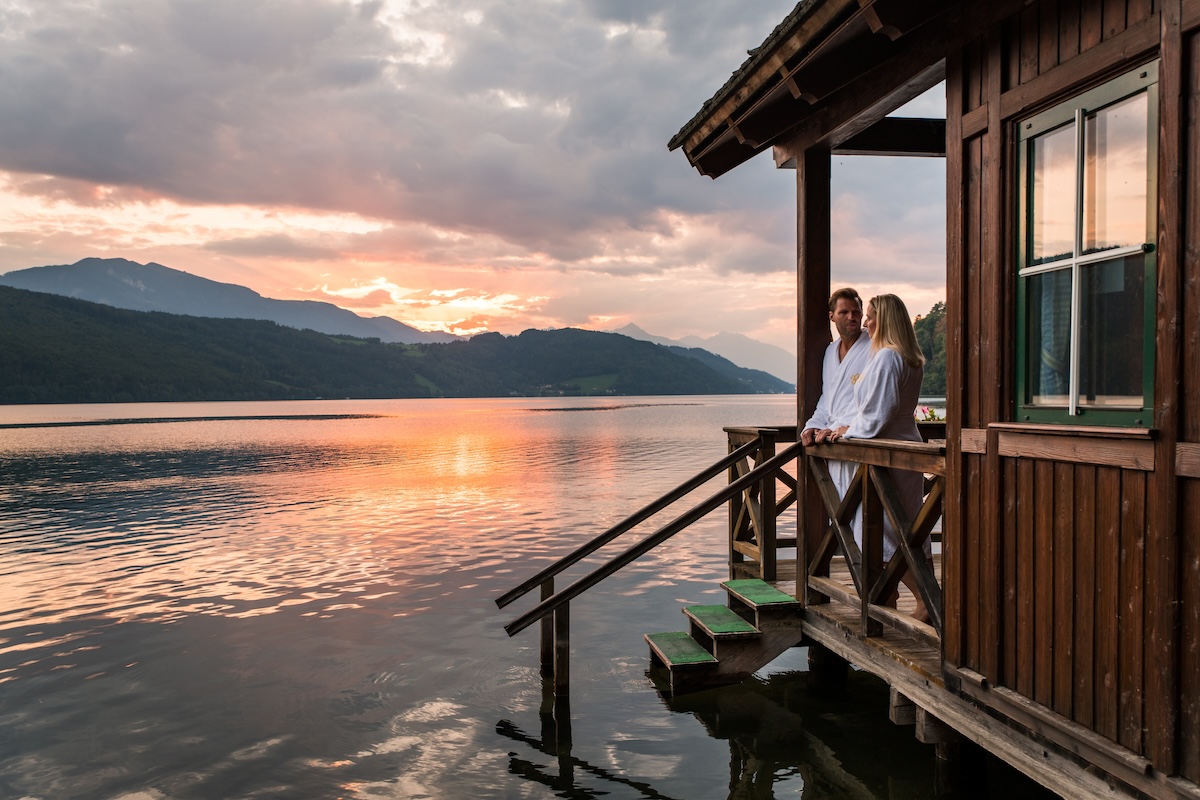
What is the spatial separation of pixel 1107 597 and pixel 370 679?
7037mm

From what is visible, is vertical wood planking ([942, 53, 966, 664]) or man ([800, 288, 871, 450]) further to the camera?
man ([800, 288, 871, 450])

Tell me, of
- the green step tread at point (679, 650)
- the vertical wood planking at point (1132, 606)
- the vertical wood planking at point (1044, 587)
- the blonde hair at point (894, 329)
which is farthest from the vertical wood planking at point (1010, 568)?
the green step tread at point (679, 650)

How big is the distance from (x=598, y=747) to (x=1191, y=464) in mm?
4990

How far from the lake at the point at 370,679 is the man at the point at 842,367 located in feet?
7.63

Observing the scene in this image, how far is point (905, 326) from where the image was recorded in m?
5.90

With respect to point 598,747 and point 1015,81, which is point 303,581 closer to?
point 598,747

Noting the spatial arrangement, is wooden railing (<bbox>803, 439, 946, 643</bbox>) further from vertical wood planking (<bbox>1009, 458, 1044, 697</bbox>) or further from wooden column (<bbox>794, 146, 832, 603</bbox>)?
vertical wood planking (<bbox>1009, 458, 1044, 697</bbox>)

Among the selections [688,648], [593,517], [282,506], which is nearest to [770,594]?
[688,648]

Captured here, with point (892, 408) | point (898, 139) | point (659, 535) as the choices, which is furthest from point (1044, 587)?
point (898, 139)

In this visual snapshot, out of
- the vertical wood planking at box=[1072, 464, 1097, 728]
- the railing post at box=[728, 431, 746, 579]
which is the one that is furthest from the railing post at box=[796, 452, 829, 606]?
the vertical wood planking at box=[1072, 464, 1097, 728]

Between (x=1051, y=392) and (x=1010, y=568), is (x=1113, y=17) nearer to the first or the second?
(x=1051, y=392)

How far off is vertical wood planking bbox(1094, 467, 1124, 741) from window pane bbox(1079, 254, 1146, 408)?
0.33 m

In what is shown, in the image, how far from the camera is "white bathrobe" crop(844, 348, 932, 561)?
228 inches

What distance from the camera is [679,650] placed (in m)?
6.94
